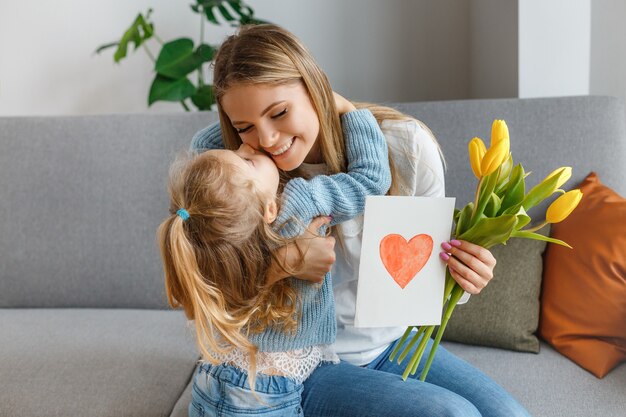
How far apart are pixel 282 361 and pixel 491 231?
455 millimetres

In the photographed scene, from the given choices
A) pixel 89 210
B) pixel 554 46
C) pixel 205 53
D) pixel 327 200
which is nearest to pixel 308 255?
pixel 327 200

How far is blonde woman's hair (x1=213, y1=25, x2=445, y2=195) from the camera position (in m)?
1.16

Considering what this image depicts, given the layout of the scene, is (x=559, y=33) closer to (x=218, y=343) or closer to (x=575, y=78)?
(x=575, y=78)

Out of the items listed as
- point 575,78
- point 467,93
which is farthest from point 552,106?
point 467,93

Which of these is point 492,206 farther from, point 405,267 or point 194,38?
point 194,38

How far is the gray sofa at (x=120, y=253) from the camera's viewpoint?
1.49 metres

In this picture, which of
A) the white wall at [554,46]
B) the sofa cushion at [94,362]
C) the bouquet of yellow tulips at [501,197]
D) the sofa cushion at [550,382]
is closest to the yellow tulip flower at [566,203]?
the bouquet of yellow tulips at [501,197]

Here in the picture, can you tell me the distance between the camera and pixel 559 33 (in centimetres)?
205

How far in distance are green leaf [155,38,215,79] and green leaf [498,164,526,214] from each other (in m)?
1.55

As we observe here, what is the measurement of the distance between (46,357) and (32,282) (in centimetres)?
41

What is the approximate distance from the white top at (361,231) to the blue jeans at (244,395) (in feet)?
0.54

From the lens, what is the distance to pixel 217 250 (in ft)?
3.72

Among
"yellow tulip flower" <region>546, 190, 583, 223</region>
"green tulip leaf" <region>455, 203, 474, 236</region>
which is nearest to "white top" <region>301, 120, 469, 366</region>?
"green tulip leaf" <region>455, 203, 474, 236</region>

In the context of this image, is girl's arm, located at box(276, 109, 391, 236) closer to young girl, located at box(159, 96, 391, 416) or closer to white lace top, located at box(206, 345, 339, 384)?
young girl, located at box(159, 96, 391, 416)
